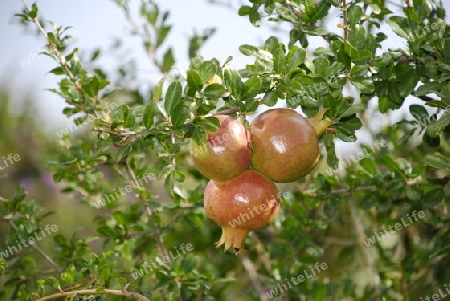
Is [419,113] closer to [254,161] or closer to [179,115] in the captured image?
[254,161]

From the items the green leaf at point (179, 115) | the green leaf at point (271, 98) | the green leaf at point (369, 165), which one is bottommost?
the green leaf at point (369, 165)

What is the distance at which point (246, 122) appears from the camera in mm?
1042

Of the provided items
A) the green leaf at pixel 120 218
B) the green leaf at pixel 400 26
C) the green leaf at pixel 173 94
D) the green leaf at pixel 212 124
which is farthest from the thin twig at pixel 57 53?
the green leaf at pixel 400 26

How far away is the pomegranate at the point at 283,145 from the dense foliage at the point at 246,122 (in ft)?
0.19

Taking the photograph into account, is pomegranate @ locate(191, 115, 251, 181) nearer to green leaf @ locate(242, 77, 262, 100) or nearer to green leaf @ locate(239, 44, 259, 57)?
green leaf @ locate(242, 77, 262, 100)

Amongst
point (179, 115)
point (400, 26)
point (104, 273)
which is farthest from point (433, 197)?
point (104, 273)

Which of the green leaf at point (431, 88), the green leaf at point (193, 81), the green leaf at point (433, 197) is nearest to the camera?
the green leaf at point (193, 81)

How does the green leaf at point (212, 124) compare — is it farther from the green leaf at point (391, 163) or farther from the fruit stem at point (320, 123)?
the green leaf at point (391, 163)

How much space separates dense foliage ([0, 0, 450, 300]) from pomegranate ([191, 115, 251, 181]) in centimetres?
3

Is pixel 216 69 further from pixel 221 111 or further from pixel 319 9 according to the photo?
pixel 319 9

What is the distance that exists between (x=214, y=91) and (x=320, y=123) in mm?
258

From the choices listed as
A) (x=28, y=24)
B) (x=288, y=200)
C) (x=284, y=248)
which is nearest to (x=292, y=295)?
(x=284, y=248)

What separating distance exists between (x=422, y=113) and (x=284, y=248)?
78 cm

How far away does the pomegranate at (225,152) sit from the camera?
0.94 m
